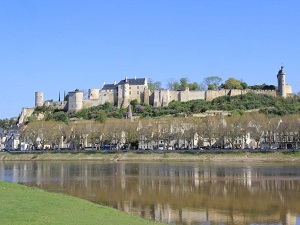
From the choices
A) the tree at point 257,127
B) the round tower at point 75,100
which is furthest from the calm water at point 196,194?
the round tower at point 75,100

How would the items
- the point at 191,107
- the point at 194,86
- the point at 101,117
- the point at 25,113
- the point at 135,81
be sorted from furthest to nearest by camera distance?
the point at 194,86 < the point at 25,113 < the point at 135,81 < the point at 191,107 < the point at 101,117

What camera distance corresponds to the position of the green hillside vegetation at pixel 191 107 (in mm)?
109738

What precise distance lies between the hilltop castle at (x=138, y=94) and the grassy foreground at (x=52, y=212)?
316 ft

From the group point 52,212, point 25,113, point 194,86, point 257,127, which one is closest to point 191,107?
point 194,86

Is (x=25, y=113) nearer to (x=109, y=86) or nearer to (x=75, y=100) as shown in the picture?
(x=75, y=100)

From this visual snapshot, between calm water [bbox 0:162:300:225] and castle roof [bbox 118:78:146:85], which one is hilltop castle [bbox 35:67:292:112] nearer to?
castle roof [bbox 118:78:146:85]

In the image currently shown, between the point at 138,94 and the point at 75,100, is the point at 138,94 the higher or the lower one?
the higher one

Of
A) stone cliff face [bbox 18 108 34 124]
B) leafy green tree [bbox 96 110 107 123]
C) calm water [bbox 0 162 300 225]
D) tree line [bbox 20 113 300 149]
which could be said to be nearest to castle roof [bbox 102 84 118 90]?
leafy green tree [bbox 96 110 107 123]

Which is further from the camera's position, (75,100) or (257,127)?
(75,100)

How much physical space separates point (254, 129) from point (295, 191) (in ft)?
130

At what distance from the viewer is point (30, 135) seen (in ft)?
280

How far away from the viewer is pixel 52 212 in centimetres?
2023

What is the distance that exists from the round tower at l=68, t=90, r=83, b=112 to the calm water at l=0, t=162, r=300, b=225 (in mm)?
79536

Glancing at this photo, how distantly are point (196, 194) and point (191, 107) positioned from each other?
81630 mm
